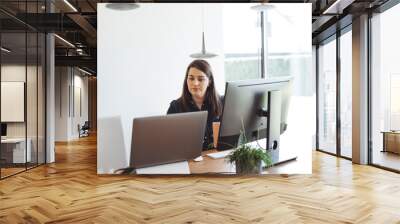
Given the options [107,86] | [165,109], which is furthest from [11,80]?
[165,109]

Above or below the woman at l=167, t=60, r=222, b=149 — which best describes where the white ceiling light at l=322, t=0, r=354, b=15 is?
above

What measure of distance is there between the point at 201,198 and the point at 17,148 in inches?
149

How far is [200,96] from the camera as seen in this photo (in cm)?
638

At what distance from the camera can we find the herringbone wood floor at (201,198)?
12.8ft

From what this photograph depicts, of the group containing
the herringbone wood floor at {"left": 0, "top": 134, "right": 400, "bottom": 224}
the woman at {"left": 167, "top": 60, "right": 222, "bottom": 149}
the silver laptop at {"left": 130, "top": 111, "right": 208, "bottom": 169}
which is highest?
the woman at {"left": 167, "top": 60, "right": 222, "bottom": 149}

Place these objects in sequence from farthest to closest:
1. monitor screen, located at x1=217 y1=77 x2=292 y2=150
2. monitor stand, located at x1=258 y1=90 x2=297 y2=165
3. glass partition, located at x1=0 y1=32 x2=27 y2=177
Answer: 1. glass partition, located at x1=0 y1=32 x2=27 y2=177
2. monitor stand, located at x1=258 y1=90 x2=297 y2=165
3. monitor screen, located at x1=217 y1=77 x2=292 y2=150

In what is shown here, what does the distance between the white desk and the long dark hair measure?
2.87 metres

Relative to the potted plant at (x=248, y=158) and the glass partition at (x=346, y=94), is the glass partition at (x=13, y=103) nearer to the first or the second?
the potted plant at (x=248, y=158)

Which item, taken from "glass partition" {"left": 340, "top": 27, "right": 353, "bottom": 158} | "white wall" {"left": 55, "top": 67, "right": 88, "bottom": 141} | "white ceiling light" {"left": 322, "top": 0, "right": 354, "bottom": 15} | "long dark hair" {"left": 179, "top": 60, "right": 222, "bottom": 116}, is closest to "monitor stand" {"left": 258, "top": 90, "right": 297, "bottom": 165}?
"long dark hair" {"left": 179, "top": 60, "right": 222, "bottom": 116}

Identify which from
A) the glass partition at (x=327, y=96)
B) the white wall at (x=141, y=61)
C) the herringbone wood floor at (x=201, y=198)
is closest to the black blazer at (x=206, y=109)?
the white wall at (x=141, y=61)

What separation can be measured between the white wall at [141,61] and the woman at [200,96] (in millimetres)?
96

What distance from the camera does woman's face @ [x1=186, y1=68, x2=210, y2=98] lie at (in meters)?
6.38

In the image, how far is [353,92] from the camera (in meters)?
8.22

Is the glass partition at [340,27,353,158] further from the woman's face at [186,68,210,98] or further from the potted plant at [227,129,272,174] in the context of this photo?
the woman's face at [186,68,210,98]
